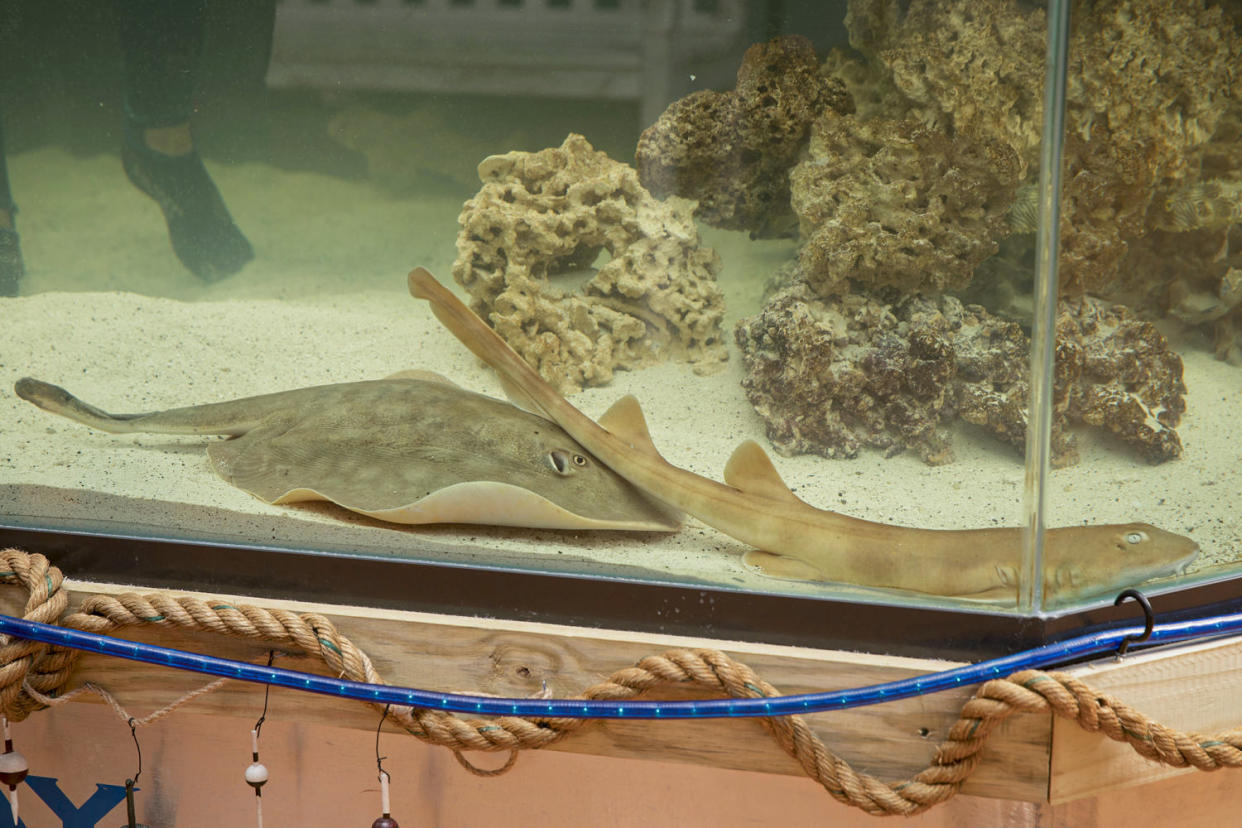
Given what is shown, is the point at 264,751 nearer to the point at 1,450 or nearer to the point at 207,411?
the point at 207,411

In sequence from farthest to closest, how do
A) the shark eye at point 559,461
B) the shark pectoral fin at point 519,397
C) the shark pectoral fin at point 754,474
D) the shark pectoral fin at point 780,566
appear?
the shark pectoral fin at point 519,397 → the shark eye at point 559,461 → the shark pectoral fin at point 754,474 → the shark pectoral fin at point 780,566

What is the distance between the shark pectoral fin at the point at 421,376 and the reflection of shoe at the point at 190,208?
526 mm

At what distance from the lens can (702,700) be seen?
3.79ft

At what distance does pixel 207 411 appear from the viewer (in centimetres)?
183

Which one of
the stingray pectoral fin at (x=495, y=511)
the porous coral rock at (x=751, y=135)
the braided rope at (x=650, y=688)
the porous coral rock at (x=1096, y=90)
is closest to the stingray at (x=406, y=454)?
the stingray pectoral fin at (x=495, y=511)

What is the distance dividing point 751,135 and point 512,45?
532 millimetres

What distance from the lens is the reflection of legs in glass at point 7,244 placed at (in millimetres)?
2113

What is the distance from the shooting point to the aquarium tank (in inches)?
49.2

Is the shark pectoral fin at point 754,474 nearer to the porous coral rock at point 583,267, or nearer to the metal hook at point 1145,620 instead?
the porous coral rock at point 583,267

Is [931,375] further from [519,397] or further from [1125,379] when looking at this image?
[519,397]

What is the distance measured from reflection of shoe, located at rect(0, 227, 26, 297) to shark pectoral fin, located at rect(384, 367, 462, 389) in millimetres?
1162

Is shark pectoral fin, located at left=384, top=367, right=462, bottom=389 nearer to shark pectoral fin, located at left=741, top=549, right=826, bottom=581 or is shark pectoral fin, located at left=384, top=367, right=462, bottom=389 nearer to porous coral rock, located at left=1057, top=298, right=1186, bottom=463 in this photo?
shark pectoral fin, located at left=741, top=549, right=826, bottom=581

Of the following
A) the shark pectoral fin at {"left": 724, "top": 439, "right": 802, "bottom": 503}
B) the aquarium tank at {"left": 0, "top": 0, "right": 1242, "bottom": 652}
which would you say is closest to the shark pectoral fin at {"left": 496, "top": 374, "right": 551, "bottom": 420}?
the aquarium tank at {"left": 0, "top": 0, "right": 1242, "bottom": 652}

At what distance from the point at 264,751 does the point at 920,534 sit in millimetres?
1497
